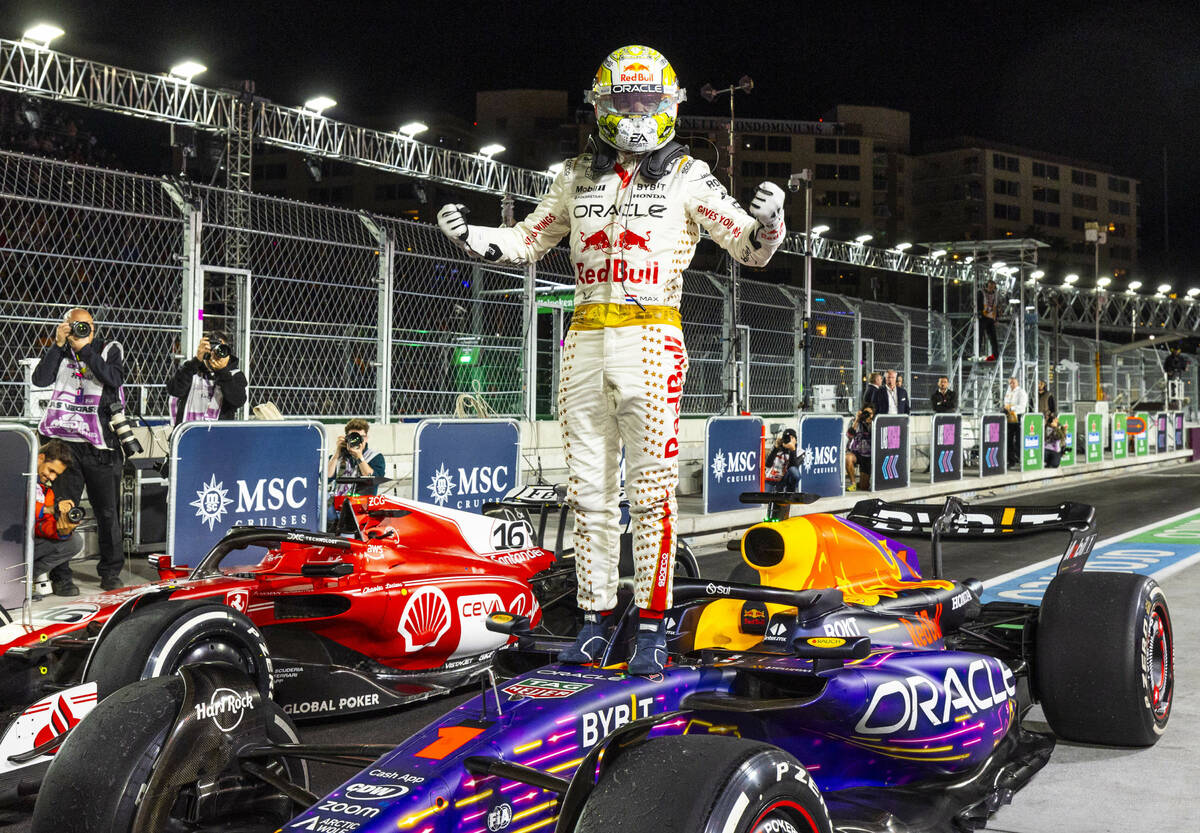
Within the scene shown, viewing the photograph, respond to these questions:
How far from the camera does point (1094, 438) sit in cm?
2658

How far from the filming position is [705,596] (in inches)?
165

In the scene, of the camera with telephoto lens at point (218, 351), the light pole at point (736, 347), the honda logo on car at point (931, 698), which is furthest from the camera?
the light pole at point (736, 347)

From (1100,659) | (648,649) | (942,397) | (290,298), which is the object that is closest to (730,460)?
(290,298)

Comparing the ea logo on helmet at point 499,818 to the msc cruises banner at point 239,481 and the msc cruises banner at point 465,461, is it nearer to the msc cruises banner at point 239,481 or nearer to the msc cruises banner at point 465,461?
the msc cruises banner at point 239,481

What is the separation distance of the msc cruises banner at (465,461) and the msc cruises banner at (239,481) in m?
1.25

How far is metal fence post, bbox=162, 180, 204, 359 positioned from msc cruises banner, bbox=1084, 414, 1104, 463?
70.7 feet

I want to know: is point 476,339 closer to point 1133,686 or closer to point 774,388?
point 774,388

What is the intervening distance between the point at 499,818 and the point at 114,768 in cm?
101

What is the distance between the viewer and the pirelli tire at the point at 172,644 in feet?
14.0

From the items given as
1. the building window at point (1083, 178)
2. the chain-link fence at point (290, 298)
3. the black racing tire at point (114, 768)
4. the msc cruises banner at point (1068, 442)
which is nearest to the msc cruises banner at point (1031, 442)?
the msc cruises banner at point (1068, 442)

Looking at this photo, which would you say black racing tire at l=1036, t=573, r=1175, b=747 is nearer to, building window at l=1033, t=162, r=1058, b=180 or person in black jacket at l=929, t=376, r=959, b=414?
person in black jacket at l=929, t=376, r=959, b=414

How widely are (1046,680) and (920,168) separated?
103 metres

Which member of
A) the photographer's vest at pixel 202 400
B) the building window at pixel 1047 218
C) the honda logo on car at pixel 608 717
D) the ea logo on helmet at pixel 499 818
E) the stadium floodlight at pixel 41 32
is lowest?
the ea logo on helmet at pixel 499 818

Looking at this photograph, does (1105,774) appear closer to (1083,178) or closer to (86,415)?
(86,415)
